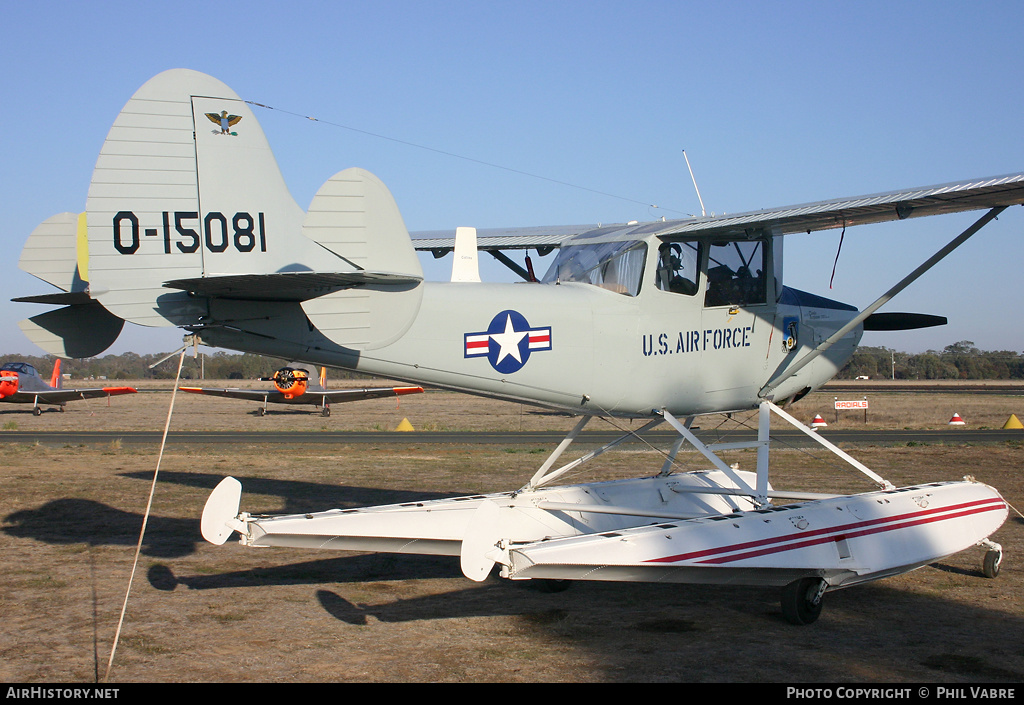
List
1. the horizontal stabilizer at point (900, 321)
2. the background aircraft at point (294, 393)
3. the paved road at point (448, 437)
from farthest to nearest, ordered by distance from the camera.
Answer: the background aircraft at point (294, 393)
the paved road at point (448, 437)
the horizontal stabilizer at point (900, 321)

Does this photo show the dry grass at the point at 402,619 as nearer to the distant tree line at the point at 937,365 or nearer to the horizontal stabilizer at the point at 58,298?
the horizontal stabilizer at the point at 58,298

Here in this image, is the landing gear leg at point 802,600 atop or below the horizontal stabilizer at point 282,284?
below

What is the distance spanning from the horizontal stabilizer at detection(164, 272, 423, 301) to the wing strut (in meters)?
4.42

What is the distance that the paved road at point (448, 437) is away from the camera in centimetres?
2250

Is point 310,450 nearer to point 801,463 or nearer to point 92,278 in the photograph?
point 801,463

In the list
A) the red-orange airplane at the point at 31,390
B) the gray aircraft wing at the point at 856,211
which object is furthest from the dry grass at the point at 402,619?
the red-orange airplane at the point at 31,390

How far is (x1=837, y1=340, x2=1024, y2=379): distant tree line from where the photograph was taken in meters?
99.8

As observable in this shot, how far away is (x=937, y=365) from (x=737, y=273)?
109 meters

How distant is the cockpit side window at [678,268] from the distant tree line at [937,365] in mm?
95145

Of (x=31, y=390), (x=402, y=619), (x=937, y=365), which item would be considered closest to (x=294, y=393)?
(x=31, y=390)

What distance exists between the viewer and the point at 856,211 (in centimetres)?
735

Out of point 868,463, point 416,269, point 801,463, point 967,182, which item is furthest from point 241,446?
point 967,182

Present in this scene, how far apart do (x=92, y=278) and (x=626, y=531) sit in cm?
421

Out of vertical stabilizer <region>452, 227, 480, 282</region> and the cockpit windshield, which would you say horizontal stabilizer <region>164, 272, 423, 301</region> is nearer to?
vertical stabilizer <region>452, 227, 480, 282</region>
